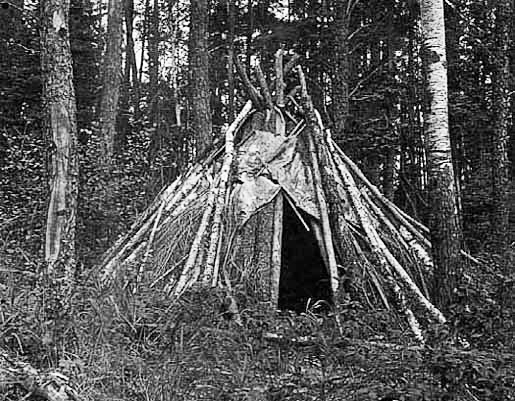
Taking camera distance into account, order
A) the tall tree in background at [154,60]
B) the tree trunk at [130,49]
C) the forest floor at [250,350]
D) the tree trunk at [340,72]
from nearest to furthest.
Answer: the forest floor at [250,350] < the tree trunk at [340,72] < the tree trunk at [130,49] < the tall tree in background at [154,60]

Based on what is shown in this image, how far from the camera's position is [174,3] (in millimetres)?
23688

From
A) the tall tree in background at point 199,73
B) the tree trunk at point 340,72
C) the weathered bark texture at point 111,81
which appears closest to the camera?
the tall tree in background at point 199,73

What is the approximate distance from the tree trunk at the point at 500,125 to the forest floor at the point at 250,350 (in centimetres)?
484

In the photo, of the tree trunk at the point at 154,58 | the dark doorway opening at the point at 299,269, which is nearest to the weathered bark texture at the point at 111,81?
the dark doorway opening at the point at 299,269

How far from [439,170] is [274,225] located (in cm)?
215

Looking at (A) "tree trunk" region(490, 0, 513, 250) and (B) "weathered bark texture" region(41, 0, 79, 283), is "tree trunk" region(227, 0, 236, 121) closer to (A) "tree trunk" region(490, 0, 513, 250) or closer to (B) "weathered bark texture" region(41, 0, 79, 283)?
(A) "tree trunk" region(490, 0, 513, 250)

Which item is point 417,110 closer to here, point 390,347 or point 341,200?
point 341,200

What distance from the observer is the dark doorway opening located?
820 centimetres

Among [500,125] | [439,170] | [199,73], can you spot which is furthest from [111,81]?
[439,170]

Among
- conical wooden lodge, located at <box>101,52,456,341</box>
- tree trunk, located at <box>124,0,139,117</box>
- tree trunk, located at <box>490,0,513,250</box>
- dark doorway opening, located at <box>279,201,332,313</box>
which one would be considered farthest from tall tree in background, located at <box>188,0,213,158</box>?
tree trunk, located at <box>124,0,139,117</box>

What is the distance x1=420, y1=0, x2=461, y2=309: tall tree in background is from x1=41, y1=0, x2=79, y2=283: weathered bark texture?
10.5 feet

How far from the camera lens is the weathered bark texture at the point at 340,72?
43.7 ft

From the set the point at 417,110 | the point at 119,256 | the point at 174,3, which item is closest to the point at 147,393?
the point at 119,256

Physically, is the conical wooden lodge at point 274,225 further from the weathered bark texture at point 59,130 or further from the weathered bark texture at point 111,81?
the weathered bark texture at point 111,81
